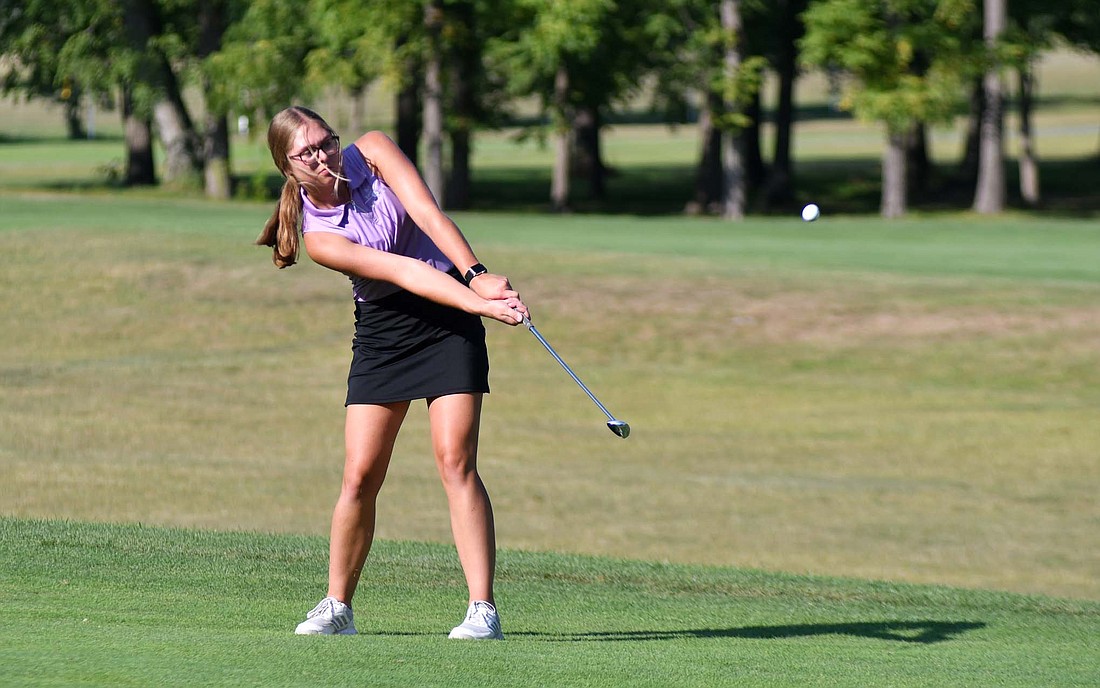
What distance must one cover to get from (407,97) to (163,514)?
31.8m

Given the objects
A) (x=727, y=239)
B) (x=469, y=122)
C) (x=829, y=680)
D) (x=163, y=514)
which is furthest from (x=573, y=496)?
(x=469, y=122)

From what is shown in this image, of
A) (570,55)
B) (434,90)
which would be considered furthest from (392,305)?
(570,55)

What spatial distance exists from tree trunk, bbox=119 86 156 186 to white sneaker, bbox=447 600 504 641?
44.9 meters

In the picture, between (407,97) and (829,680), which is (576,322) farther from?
(407,97)

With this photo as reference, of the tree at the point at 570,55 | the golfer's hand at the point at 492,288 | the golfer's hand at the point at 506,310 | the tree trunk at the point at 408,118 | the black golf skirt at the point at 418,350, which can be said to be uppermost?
the tree at the point at 570,55

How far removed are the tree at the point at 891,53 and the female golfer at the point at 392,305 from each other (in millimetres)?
32541

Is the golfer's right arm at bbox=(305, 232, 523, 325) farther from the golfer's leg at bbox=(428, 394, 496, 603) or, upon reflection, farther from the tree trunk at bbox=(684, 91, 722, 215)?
the tree trunk at bbox=(684, 91, 722, 215)

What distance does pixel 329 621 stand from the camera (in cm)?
605

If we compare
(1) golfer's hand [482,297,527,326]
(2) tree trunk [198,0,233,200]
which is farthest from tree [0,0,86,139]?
(1) golfer's hand [482,297,527,326]

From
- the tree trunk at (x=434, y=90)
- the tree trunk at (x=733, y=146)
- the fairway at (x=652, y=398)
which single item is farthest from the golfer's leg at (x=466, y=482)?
the tree trunk at (x=434, y=90)

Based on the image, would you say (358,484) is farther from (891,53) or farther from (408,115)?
(408,115)

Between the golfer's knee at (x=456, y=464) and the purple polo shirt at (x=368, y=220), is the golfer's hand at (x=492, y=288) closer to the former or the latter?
the purple polo shirt at (x=368, y=220)

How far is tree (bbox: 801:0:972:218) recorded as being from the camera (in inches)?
1487

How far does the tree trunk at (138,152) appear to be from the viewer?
49562 mm
